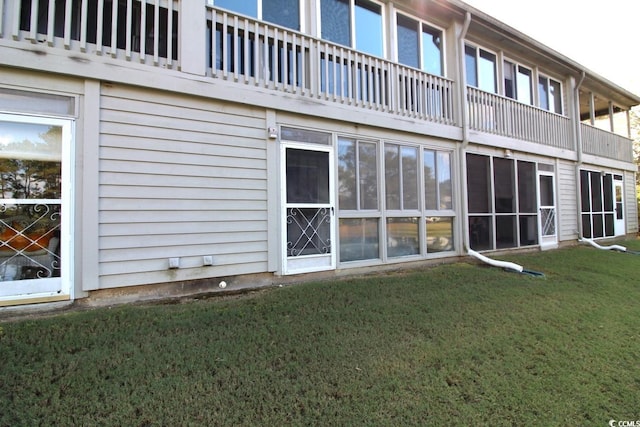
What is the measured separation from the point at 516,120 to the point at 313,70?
5.95 metres

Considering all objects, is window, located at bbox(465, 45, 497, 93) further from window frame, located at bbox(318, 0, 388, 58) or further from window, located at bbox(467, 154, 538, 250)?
window frame, located at bbox(318, 0, 388, 58)

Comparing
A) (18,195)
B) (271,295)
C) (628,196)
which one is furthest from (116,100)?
(628,196)

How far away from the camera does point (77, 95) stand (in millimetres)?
3664

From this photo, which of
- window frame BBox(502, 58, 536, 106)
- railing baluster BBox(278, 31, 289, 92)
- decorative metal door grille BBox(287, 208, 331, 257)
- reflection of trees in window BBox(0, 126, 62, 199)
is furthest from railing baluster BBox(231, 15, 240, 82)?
window frame BBox(502, 58, 536, 106)

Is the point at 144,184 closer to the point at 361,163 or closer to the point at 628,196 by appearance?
the point at 361,163

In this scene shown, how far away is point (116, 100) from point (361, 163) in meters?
3.67

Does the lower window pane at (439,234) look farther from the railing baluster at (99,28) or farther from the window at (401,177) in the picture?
the railing baluster at (99,28)

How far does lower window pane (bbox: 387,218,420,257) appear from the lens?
6094mm

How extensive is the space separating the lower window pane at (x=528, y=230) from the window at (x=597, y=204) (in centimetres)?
290

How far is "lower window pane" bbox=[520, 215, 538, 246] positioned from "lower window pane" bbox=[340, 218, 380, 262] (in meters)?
4.70

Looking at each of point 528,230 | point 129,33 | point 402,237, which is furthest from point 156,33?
point 528,230

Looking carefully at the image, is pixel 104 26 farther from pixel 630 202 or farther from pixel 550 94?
pixel 630 202

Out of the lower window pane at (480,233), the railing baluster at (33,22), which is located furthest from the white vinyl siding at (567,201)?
the railing baluster at (33,22)

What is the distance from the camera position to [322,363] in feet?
8.91
